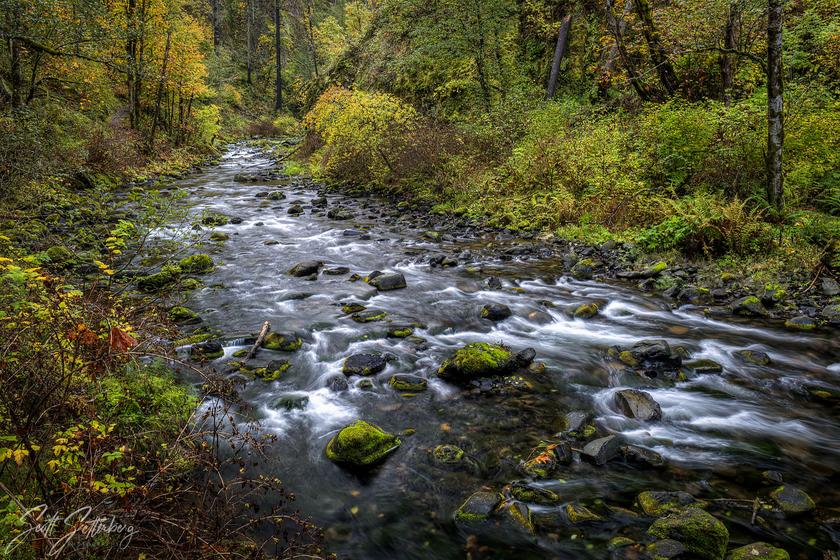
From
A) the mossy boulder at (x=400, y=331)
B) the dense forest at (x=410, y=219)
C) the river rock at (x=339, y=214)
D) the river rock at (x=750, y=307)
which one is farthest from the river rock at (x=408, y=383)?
the river rock at (x=339, y=214)

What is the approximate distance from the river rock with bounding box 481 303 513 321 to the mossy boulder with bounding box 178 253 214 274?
581 cm

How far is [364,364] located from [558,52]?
54.3 ft

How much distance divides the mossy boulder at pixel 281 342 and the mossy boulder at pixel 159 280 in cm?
260

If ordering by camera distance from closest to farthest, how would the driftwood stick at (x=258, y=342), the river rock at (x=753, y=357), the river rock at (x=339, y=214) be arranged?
the river rock at (x=753, y=357)
the driftwood stick at (x=258, y=342)
the river rock at (x=339, y=214)

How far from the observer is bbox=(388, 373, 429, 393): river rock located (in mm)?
5504

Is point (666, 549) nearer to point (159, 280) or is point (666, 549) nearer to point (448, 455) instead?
point (448, 455)

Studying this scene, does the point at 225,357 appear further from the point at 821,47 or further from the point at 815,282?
the point at 821,47

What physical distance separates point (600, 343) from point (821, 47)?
10508 millimetres

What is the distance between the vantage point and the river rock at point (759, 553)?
3.00 meters

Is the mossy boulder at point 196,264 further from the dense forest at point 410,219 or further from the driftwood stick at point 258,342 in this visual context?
the driftwood stick at point 258,342

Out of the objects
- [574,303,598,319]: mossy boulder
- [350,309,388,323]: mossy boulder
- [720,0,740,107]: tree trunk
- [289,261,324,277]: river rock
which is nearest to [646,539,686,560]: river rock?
[574,303,598,319]: mossy boulder

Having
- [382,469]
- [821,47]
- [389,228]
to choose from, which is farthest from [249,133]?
[382,469]

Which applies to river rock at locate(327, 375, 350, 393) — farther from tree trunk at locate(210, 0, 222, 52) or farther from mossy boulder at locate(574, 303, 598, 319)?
tree trunk at locate(210, 0, 222, 52)

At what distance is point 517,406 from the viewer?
511 centimetres
